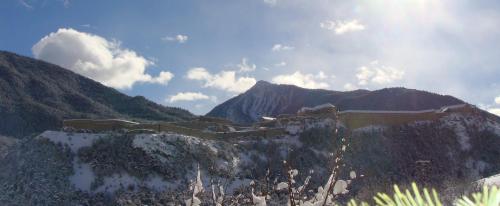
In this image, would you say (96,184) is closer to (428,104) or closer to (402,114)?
(402,114)

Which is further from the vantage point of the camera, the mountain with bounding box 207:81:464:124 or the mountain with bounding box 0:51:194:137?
the mountain with bounding box 207:81:464:124

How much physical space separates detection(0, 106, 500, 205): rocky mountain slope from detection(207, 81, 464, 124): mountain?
112 feet

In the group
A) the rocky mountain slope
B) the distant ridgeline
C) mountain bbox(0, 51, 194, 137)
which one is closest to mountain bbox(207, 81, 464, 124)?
mountain bbox(0, 51, 194, 137)

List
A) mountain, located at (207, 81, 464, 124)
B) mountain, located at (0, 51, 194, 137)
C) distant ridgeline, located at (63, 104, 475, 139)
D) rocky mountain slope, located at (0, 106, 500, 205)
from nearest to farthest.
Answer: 1. rocky mountain slope, located at (0, 106, 500, 205)
2. distant ridgeline, located at (63, 104, 475, 139)
3. mountain, located at (0, 51, 194, 137)
4. mountain, located at (207, 81, 464, 124)

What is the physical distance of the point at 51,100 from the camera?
8106 centimetres

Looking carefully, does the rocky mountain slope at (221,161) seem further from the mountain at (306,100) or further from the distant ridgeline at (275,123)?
the mountain at (306,100)

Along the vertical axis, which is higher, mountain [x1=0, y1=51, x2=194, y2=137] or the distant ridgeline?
mountain [x1=0, y1=51, x2=194, y2=137]

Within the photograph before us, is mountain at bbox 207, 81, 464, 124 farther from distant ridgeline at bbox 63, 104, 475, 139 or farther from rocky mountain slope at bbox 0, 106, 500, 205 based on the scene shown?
rocky mountain slope at bbox 0, 106, 500, 205

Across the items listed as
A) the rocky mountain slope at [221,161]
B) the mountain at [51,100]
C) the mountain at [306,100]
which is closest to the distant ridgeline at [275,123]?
the rocky mountain slope at [221,161]

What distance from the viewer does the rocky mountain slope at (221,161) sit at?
23.4m

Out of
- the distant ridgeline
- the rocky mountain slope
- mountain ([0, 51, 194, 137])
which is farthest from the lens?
mountain ([0, 51, 194, 137])

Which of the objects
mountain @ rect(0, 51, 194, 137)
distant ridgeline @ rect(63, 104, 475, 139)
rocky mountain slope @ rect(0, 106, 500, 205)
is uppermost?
mountain @ rect(0, 51, 194, 137)

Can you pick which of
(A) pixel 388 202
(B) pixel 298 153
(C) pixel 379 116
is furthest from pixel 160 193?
(A) pixel 388 202

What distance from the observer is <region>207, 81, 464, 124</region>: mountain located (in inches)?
2876
